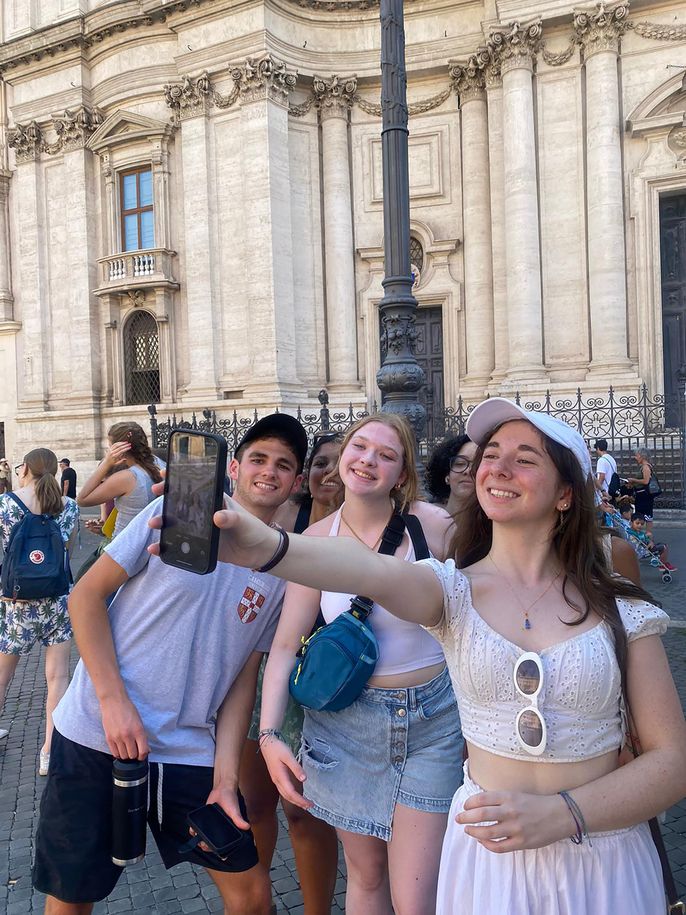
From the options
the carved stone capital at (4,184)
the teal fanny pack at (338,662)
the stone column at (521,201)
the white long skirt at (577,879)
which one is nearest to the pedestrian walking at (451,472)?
the teal fanny pack at (338,662)

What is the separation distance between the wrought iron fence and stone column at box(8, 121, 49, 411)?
648cm

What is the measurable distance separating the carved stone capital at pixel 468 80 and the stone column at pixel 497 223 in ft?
1.39

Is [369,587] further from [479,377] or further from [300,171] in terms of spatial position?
[300,171]

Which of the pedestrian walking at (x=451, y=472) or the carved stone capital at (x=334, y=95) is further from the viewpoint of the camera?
the carved stone capital at (x=334, y=95)

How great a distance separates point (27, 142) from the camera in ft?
71.8

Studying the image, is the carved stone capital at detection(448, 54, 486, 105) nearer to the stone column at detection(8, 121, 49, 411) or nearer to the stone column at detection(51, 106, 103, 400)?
the stone column at detection(51, 106, 103, 400)

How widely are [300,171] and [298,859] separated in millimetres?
18725

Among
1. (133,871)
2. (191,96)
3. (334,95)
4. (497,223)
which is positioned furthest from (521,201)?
(133,871)

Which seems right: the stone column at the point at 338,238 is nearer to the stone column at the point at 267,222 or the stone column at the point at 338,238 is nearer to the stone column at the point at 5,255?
the stone column at the point at 267,222

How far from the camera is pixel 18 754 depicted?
498cm

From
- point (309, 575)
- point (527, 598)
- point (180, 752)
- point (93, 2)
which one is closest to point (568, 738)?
point (527, 598)

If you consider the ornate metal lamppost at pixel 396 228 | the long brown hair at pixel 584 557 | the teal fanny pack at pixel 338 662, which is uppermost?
the ornate metal lamppost at pixel 396 228

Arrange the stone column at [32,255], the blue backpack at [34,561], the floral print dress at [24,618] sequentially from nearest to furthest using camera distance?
the blue backpack at [34,561] → the floral print dress at [24,618] → the stone column at [32,255]

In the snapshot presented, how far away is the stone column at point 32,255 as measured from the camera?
862 inches
